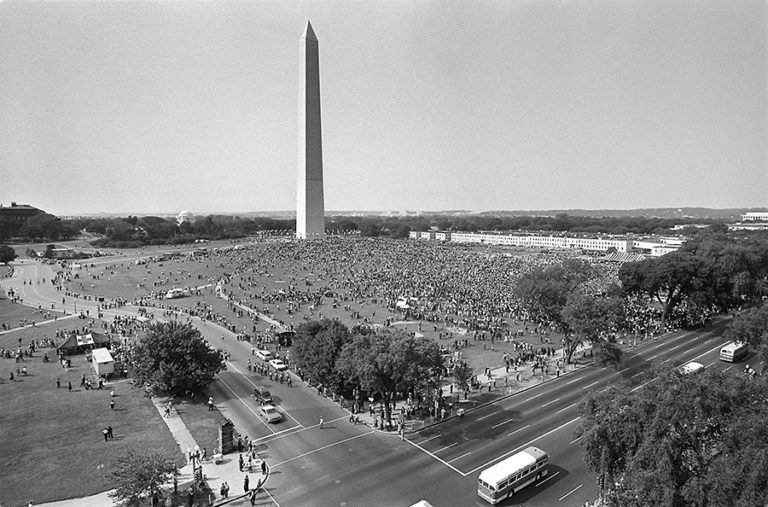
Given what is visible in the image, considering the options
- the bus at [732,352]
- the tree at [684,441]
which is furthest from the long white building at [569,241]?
the tree at [684,441]

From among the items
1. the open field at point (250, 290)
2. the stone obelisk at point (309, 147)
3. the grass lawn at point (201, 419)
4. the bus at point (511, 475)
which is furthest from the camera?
the stone obelisk at point (309, 147)

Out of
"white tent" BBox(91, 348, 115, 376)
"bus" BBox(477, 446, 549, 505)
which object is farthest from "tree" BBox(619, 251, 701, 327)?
"white tent" BBox(91, 348, 115, 376)

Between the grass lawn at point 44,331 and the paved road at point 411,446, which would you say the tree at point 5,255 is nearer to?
the grass lawn at point 44,331

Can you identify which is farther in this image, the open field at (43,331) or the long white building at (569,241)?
the long white building at (569,241)

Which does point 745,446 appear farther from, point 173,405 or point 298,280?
point 298,280

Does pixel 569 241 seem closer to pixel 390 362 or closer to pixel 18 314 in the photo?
pixel 390 362

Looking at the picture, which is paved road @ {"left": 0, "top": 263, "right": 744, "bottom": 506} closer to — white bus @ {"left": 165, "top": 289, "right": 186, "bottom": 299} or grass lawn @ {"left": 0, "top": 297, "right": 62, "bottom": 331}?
white bus @ {"left": 165, "top": 289, "right": 186, "bottom": 299}
